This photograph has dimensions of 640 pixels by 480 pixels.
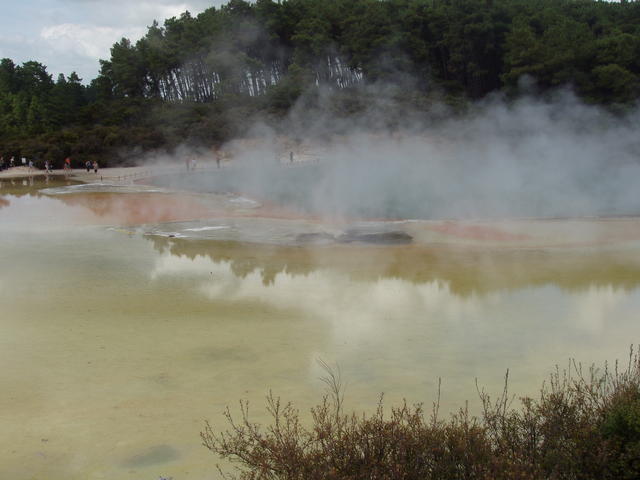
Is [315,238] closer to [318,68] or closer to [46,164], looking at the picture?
[46,164]

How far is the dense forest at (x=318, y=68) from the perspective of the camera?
3581 centimetres

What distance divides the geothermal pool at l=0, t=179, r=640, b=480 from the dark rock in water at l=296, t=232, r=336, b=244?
12cm

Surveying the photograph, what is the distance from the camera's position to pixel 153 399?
688 centimetres

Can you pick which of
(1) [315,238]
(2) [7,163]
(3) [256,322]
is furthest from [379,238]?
(2) [7,163]

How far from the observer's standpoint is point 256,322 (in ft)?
30.8

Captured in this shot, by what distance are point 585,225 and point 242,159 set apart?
2442cm

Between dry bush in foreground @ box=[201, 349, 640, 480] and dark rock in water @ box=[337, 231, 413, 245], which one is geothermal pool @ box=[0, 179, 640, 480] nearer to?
dark rock in water @ box=[337, 231, 413, 245]

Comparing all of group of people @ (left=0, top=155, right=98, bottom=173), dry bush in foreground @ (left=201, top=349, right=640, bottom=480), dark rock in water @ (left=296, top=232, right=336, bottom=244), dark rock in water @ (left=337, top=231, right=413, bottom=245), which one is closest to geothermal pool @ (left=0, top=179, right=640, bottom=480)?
dark rock in water @ (left=296, top=232, right=336, bottom=244)

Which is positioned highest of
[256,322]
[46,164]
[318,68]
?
[318,68]

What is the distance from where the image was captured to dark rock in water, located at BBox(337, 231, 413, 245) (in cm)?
1516

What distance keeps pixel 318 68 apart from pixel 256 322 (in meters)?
40.1

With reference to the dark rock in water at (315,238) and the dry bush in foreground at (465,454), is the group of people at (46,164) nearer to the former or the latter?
the dark rock in water at (315,238)

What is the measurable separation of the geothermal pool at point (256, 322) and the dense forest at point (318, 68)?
21626 millimetres

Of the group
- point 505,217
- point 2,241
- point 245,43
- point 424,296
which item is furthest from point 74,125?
point 424,296
